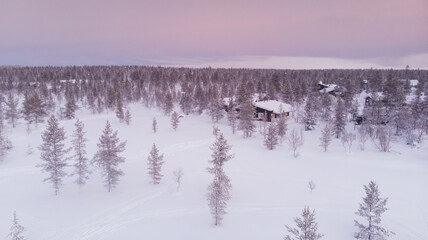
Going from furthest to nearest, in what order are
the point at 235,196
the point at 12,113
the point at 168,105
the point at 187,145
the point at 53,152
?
1. the point at 168,105
2. the point at 12,113
3. the point at 187,145
4. the point at 53,152
5. the point at 235,196

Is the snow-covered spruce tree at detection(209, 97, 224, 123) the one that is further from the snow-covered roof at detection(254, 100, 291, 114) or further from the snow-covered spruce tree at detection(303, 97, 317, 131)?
the snow-covered spruce tree at detection(303, 97, 317, 131)

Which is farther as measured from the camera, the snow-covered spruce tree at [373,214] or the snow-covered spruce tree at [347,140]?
the snow-covered spruce tree at [347,140]

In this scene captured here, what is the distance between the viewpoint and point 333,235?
60.3 feet

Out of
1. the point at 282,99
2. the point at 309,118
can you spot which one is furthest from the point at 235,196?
the point at 282,99

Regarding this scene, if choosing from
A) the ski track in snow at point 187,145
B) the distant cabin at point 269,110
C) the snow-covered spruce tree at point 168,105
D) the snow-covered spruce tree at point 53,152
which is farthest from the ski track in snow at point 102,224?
the snow-covered spruce tree at point 168,105

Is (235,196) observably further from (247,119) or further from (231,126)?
(231,126)

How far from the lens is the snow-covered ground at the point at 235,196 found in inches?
776

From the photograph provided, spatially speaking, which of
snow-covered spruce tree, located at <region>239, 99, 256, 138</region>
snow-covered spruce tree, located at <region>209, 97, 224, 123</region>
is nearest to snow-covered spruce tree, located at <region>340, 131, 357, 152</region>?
snow-covered spruce tree, located at <region>239, 99, 256, 138</region>

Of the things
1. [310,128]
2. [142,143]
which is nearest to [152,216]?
[142,143]

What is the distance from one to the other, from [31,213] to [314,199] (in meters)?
26.1

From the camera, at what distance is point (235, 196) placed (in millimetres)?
24797

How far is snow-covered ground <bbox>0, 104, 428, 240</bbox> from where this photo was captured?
64.6ft

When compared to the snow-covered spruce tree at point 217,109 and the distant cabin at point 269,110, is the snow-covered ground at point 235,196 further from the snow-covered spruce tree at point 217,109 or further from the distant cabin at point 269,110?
the snow-covered spruce tree at point 217,109

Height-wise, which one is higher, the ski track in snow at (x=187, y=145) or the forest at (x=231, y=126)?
the forest at (x=231, y=126)
